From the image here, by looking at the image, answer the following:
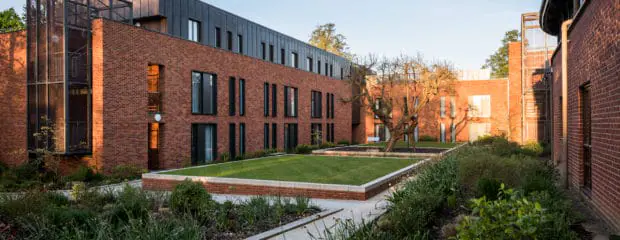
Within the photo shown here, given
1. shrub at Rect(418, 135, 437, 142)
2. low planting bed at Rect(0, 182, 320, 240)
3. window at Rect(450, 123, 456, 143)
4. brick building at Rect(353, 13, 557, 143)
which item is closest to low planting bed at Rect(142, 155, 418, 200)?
low planting bed at Rect(0, 182, 320, 240)

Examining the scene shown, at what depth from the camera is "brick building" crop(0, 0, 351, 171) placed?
1599 cm

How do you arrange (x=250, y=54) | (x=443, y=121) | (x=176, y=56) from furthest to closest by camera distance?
(x=443, y=121) → (x=250, y=54) → (x=176, y=56)

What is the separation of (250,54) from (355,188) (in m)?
15.6

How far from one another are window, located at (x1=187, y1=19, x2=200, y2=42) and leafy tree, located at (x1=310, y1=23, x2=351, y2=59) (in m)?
41.1

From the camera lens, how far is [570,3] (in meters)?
11.8

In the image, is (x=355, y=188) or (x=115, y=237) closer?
(x=115, y=237)

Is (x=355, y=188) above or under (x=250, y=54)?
under

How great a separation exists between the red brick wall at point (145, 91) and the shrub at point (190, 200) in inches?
349

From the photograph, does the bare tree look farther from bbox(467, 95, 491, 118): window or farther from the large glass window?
bbox(467, 95, 491, 118): window

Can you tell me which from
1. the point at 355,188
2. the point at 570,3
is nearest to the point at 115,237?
the point at 355,188

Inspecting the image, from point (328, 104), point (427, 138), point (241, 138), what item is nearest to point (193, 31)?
point (241, 138)

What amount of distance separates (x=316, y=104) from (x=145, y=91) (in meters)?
17.4

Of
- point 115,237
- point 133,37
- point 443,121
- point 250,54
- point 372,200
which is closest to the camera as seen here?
point 115,237

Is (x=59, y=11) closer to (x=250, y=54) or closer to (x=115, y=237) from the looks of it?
(x=250, y=54)
